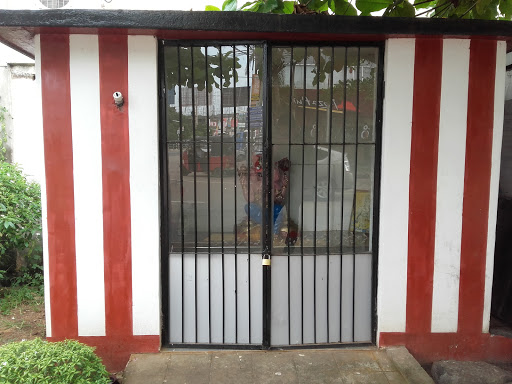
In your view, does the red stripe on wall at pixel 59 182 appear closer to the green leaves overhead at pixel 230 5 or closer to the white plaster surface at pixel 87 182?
the white plaster surface at pixel 87 182

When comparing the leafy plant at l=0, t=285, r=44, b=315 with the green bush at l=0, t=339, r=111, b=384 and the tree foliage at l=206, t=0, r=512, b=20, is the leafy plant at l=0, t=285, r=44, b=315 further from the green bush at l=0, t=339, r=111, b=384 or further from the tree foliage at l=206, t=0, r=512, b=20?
the tree foliage at l=206, t=0, r=512, b=20

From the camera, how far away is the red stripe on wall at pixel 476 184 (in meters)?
4.34

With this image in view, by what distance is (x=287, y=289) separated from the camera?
454 centimetres

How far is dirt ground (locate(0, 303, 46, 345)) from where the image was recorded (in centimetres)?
516

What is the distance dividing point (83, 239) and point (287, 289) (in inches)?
75.7

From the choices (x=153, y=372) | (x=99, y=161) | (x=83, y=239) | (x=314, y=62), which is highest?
(x=314, y=62)

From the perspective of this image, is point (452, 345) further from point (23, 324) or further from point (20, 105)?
point (20, 105)

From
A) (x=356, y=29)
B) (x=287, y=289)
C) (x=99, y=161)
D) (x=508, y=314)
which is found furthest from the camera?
(x=508, y=314)

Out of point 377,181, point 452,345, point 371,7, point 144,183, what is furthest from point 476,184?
point 144,183

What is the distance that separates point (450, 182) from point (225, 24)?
245 centimetres

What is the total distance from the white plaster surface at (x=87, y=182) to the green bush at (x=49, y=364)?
0.76 meters

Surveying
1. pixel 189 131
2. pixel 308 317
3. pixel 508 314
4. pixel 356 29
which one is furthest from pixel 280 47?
pixel 508 314

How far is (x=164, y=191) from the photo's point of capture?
4.40 m

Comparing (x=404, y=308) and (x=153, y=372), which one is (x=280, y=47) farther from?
(x=153, y=372)
